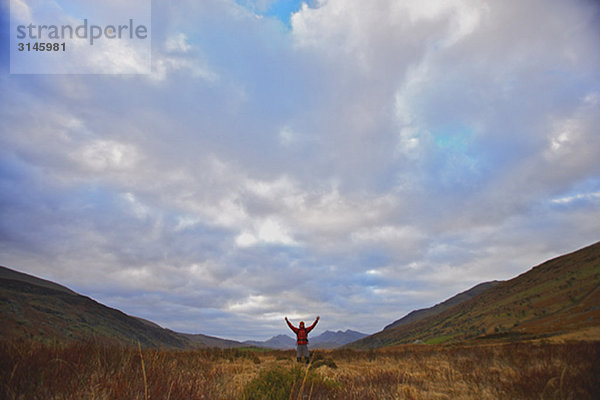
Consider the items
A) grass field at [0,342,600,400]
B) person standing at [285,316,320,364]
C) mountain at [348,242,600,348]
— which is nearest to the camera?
grass field at [0,342,600,400]

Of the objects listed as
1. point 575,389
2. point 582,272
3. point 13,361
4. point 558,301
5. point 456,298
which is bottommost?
point 456,298

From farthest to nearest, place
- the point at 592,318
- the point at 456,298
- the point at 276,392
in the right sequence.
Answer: the point at 456,298
the point at 592,318
the point at 276,392

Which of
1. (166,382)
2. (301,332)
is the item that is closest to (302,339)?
(301,332)

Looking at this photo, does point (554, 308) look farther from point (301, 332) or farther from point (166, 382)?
point (166, 382)

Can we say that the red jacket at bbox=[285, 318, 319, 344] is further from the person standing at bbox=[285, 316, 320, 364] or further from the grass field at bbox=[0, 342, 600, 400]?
the grass field at bbox=[0, 342, 600, 400]

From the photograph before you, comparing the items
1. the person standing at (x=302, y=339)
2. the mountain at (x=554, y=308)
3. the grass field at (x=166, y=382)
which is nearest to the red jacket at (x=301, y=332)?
the person standing at (x=302, y=339)

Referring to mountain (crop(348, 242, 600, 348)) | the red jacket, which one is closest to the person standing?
the red jacket

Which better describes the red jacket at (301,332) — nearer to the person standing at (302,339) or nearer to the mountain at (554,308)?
the person standing at (302,339)

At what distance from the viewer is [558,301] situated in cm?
4041

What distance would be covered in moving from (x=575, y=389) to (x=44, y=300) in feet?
263

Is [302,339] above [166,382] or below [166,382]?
below

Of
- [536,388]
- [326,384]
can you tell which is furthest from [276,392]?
[536,388]

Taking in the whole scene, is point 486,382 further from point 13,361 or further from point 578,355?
point 13,361

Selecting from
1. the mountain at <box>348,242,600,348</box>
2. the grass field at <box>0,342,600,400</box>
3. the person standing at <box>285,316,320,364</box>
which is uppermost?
the grass field at <box>0,342,600,400</box>
